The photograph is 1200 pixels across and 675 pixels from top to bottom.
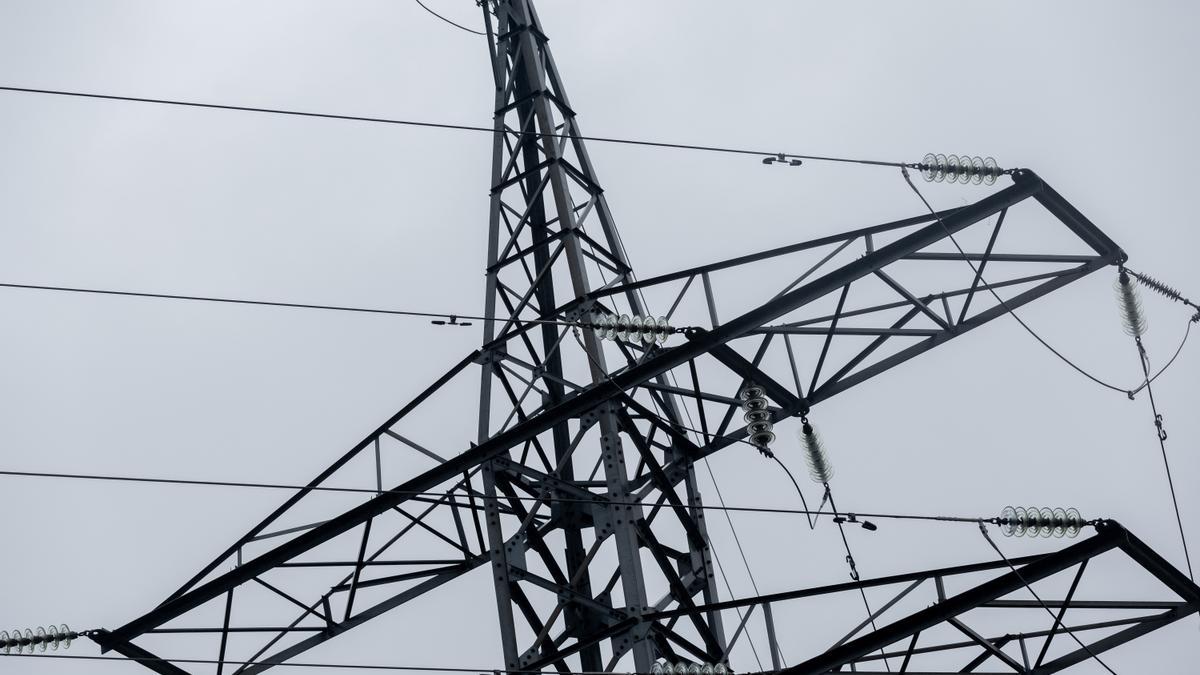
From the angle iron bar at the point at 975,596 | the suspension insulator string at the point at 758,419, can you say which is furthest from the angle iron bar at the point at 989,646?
the suspension insulator string at the point at 758,419

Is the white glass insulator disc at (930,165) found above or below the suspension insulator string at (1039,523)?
above

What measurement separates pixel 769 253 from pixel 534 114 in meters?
4.93

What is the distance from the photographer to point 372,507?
48.0ft

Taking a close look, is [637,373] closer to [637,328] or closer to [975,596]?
[637,328]

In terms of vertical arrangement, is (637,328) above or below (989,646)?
above

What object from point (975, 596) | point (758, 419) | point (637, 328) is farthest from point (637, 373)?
point (975, 596)

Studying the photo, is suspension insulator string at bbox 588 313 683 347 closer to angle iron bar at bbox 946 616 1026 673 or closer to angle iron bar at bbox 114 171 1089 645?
angle iron bar at bbox 114 171 1089 645

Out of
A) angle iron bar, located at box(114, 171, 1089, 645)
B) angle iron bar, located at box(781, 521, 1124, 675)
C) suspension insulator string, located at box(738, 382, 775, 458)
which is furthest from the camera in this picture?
suspension insulator string, located at box(738, 382, 775, 458)

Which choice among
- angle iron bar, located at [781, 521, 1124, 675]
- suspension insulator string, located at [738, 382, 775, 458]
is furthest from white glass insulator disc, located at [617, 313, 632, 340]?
angle iron bar, located at [781, 521, 1124, 675]

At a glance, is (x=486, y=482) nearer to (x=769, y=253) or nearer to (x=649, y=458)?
(x=649, y=458)

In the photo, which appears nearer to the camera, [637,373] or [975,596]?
[975,596]

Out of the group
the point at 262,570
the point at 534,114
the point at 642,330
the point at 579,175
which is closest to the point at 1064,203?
the point at 642,330

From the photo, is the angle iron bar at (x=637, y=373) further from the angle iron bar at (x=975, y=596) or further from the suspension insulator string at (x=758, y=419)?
the angle iron bar at (x=975, y=596)

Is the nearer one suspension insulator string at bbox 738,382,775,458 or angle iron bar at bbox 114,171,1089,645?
angle iron bar at bbox 114,171,1089,645
